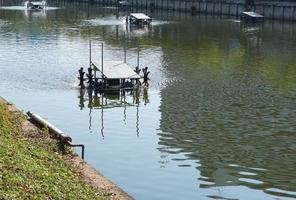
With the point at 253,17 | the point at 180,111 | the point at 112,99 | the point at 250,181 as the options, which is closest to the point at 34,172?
the point at 250,181

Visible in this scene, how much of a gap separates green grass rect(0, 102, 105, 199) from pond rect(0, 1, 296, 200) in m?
4.76

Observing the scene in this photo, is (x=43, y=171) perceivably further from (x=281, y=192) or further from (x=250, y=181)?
(x=281, y=192)

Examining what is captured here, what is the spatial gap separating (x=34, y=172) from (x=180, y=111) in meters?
25.9

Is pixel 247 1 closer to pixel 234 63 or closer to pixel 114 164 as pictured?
pixel 234 63

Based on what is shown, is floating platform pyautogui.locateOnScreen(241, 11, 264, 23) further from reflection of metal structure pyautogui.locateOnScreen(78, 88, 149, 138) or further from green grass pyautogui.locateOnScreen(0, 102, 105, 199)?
green grass pyautogui.locateOnScreen(0, 102, 105, 199)

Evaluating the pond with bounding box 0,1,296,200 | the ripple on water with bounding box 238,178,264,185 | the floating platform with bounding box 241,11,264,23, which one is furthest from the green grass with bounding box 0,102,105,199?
the floating platform with bounding box 241,11,264,23

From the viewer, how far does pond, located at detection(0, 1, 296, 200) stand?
34062mm

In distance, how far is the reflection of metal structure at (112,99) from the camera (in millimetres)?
53031

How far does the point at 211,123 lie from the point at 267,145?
22.2 feet

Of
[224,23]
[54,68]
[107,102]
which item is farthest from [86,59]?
[224,23]

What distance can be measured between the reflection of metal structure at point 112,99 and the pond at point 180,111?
11 centimetres

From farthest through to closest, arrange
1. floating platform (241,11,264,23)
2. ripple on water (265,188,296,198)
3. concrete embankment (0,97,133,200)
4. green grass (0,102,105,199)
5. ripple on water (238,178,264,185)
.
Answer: floating platform (241,11,264,23), ripple on water (238,178,264,185), ripple on water (265,188,296,198), concrete embankment (0,97,133,200), green grass (0,102,105,199)

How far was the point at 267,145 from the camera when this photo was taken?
134ft

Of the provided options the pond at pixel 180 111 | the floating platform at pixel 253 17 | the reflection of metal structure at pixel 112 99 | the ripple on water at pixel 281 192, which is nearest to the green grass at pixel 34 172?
the pond at pixel 180 111
